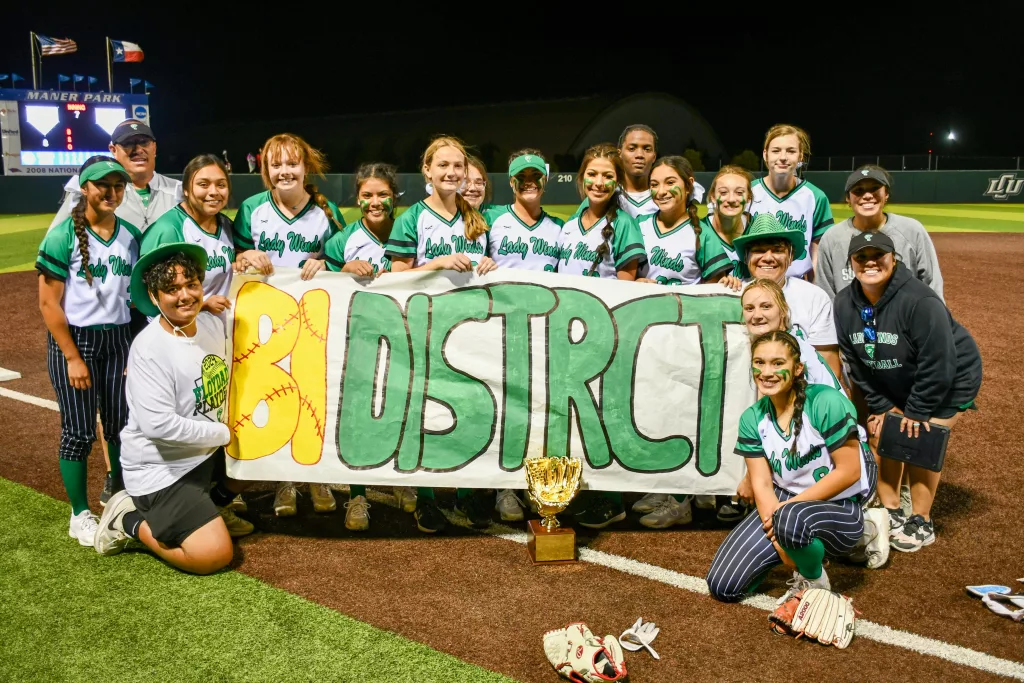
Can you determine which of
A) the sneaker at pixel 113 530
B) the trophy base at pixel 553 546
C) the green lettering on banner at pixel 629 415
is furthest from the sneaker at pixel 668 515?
the sneaker at pixel 113 530

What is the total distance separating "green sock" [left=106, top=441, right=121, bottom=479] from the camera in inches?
202

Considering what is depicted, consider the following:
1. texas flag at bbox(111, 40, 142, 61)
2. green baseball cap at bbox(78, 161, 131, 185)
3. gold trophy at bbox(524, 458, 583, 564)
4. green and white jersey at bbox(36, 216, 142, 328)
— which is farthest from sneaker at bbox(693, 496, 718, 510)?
texas flag at bbox(111, 40, 142, 61)

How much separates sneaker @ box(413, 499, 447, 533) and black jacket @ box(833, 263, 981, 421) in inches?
93.9

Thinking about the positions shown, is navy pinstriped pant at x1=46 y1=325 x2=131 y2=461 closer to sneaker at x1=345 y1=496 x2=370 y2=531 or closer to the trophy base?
sneaker at x1=345 y1=496 x2=370 y2=531

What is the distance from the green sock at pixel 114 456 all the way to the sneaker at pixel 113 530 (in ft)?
2.17

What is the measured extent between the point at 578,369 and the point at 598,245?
77 centimetres

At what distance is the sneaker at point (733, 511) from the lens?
195 inches

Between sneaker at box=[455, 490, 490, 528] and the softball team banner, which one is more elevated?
the softball team banner

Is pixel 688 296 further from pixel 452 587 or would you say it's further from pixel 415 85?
pixel 415 85

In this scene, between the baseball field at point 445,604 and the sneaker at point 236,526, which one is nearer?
the baseball field at point 445,604

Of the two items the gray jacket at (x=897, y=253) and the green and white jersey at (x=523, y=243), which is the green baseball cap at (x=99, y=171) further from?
the gray jacket at (x=897, y=253)

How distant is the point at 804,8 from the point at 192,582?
45.6 m

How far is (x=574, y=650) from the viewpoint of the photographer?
335cm

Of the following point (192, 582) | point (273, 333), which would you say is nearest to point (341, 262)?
point (273, 333)
